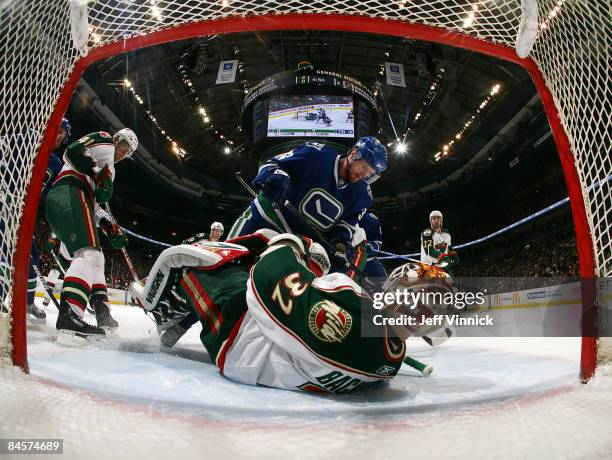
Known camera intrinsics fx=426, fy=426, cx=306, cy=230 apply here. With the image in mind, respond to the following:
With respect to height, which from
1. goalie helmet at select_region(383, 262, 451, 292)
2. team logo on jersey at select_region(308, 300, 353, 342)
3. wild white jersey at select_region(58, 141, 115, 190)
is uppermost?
wild white jersey at select_region(58, 141, 115, 190)

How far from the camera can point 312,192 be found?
2312mm

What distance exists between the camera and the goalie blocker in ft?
3.54

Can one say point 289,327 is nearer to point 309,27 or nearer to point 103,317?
point 309,27

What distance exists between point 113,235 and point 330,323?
1906 millimetres

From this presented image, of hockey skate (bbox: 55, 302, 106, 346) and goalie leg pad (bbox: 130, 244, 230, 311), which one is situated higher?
goalie leg pad (bbox: 130, 244, 230, 311)

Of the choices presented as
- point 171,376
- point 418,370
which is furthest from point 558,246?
point 171,376

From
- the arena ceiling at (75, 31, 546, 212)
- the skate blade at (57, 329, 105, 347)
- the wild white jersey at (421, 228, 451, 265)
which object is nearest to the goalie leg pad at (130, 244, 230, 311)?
the skate blade at (57, 329, 105, 347)

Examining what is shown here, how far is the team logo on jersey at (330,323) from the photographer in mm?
1065

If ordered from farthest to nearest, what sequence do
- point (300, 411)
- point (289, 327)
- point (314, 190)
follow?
1. point (314, 190)
2. point (289, 327)
3. point (300, 411)

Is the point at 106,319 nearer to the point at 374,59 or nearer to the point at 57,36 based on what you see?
the point at 57,36

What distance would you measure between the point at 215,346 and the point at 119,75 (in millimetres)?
11530

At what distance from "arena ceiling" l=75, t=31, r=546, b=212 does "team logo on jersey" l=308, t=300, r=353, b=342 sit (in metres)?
10.5

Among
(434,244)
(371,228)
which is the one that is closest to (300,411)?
(371,228)

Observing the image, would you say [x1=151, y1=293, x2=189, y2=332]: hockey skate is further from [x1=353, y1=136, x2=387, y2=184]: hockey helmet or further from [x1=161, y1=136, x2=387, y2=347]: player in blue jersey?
[x1=353, y1=136, x2=387, y2=184]: hockey helmet
